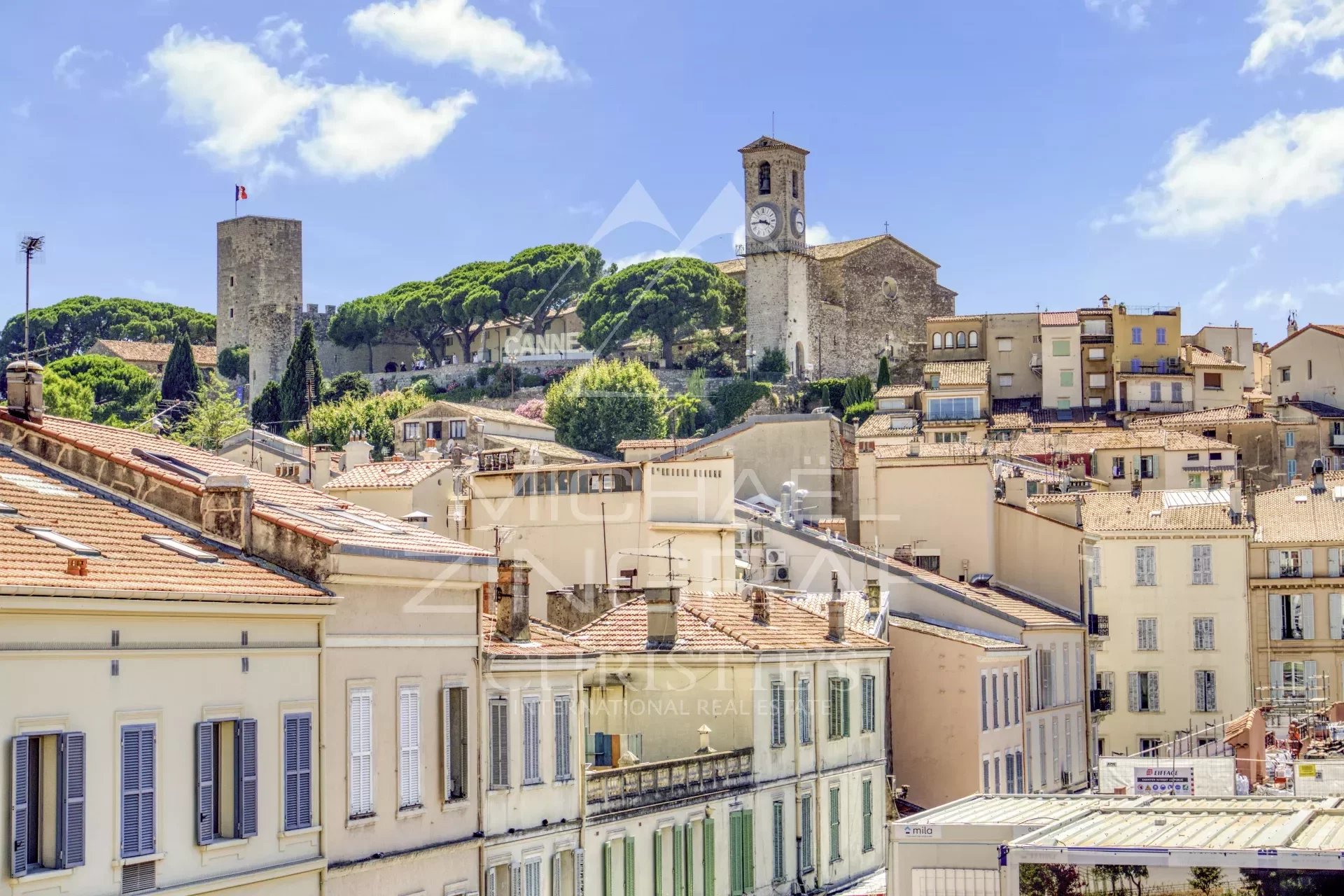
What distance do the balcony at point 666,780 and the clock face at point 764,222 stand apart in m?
93.4

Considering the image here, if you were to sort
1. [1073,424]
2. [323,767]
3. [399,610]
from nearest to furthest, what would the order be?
1. [323,767]
2. [399,610]
3. [1073,424]

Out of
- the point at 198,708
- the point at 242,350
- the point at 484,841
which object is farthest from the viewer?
the point at 242,350

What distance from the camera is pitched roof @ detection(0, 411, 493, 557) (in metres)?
22.7

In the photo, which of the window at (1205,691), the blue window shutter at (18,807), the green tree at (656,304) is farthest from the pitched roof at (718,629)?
the green tree at (656,304)

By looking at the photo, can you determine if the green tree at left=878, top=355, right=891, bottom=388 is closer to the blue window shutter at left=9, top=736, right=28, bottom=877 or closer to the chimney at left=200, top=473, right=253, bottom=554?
the chimney at left=200, top=473, right=253, bottom=554

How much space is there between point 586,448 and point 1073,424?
2276cm

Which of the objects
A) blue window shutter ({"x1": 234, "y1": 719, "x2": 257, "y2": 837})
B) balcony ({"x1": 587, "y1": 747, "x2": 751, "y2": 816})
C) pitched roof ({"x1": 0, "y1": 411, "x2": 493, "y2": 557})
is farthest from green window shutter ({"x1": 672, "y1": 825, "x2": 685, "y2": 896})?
blue window shutter ({"x1": 234, "y1": 719, "x2": 257, "y2": 837})

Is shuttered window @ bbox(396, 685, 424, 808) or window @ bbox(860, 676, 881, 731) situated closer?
shuttered window @ bbox(396, 685, 424, 808)

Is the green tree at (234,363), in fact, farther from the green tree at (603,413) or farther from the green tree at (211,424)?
the green tree at (603,413)

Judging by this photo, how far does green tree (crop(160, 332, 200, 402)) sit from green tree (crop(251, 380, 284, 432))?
6.07m

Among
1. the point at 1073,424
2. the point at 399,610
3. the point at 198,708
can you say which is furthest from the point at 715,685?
the point at 1073,424

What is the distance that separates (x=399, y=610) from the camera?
2353 cm

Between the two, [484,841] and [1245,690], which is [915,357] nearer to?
[1245,690]

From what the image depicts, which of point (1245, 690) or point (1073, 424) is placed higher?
point (1073, 424)
